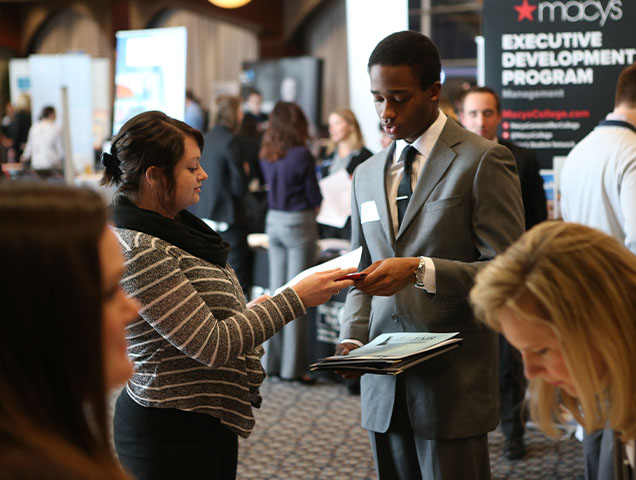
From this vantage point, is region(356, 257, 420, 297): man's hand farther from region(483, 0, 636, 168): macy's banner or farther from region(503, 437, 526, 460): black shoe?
region(483, 0, 636, 168): macy's banner

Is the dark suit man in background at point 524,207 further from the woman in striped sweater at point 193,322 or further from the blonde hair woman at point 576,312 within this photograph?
the blonde hair woman at point 576,312

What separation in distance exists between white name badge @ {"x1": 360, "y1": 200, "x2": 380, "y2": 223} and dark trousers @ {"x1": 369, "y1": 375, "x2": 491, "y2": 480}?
41 cm

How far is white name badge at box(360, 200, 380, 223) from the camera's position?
204 centimetres

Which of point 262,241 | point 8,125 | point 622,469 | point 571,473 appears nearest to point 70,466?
point 622,469

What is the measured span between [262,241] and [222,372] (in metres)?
4.14

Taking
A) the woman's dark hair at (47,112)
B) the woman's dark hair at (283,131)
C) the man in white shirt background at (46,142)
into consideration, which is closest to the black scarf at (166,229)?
the woman's dark hair at (283,131)

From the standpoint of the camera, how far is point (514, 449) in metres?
3.86

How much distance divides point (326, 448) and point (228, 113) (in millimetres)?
2651

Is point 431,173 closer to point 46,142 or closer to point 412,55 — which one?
point 412,55

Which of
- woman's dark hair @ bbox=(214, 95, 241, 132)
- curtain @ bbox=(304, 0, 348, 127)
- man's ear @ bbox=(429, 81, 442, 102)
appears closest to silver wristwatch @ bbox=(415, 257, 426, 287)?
man's ear @ bbox=(429, 81, 442, 102)

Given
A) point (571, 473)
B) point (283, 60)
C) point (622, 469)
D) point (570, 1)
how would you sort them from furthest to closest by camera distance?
Result: point (283, 60), point (570, 1), point (571, 473), point (622, 469)

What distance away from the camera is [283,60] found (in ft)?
41.9

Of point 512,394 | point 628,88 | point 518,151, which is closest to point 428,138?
point 628,88

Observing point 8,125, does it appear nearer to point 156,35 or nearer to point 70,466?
point 156,35
